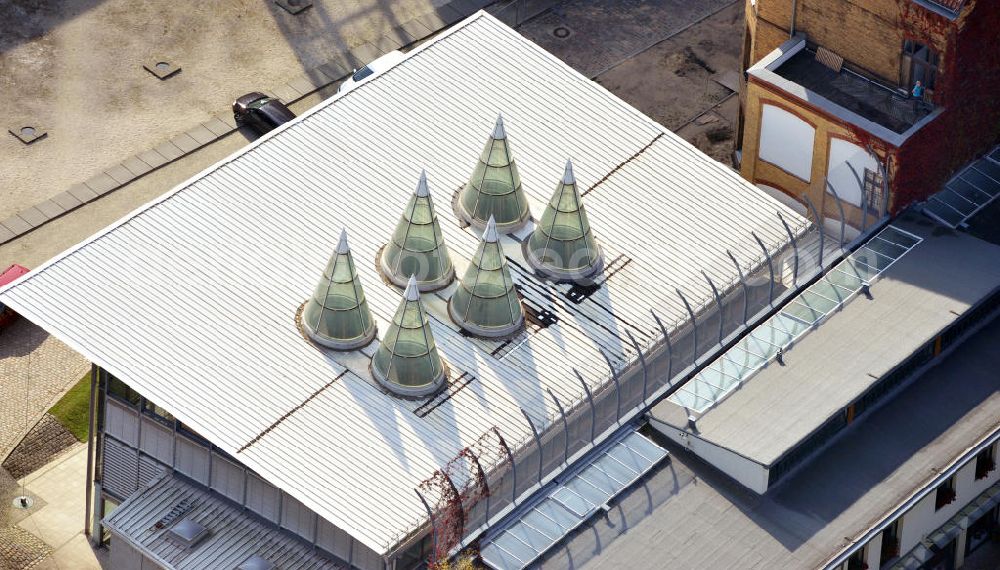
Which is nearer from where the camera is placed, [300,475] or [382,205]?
[300,475]

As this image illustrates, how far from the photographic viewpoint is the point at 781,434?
91.8 metres

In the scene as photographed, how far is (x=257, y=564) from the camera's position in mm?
90688

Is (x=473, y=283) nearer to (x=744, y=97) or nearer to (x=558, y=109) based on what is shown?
(x=558, y=109)

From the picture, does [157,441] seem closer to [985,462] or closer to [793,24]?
[793,24]

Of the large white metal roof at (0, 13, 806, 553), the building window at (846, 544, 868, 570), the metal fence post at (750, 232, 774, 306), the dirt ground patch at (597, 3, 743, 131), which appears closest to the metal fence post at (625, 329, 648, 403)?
the large white metal roof at (0, 13, 806, 553)

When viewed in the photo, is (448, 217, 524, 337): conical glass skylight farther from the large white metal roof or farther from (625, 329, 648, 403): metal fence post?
(625, 329, 648, 403): metal fence post

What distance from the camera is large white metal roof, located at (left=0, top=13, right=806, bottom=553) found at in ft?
300

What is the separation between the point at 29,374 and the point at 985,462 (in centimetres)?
4262

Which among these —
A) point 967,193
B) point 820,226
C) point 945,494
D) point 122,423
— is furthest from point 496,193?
point 945,494

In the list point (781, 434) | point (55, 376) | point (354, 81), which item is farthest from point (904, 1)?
point (55, 376)

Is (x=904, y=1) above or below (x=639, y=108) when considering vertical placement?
above

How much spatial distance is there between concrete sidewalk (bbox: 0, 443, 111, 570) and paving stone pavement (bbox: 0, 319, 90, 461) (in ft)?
8.16

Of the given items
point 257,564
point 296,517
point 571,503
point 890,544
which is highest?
point 571,503

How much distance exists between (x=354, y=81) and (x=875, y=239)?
3084 centimetres
